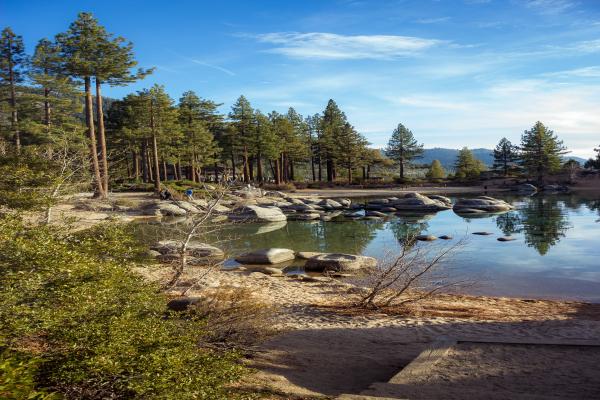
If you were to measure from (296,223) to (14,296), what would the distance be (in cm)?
2763

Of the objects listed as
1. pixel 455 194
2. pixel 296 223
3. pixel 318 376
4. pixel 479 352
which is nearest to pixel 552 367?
pixel 479 352

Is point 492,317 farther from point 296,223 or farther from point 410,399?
point 296,223

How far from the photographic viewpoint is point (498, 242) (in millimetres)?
21906

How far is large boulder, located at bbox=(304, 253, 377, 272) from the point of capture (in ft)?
54.0

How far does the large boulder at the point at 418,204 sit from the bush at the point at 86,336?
113 ft

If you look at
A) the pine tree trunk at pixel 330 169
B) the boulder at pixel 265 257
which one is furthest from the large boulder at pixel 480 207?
the pine tree trunk at pixel 330 169

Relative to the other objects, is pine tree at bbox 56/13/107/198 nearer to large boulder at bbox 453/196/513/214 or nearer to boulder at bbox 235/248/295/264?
boulder at bbox 235/248/295/264

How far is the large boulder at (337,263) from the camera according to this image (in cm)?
1647

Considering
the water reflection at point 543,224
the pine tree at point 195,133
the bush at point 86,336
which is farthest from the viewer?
the pine tree at point 195,133

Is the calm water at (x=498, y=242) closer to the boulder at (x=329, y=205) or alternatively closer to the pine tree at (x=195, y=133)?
the boulder at (x=329, y=205)

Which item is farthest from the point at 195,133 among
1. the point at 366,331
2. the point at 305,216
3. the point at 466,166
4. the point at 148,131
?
the point at 466,166

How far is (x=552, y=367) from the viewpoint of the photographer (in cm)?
706

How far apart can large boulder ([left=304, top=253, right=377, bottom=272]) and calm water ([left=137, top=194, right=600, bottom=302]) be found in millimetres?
2844

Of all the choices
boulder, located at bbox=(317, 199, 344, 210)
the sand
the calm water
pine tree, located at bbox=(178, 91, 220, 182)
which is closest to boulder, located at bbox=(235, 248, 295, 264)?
the calm water
